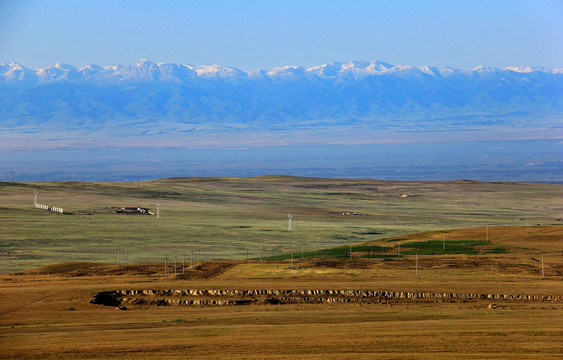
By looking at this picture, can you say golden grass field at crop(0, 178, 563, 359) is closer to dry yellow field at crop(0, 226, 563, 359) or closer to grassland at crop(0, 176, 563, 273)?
dry yellow field at crop(0, 226, 563, 359)

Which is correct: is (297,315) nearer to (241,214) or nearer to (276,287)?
(276,287)

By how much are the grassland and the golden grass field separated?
39 cm

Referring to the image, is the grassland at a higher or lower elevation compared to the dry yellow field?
higher

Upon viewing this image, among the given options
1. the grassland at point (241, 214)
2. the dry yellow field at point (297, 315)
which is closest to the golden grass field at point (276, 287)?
the dry yellow field at point (297, 315)

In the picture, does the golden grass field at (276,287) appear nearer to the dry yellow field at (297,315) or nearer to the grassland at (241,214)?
the dry yellow field at (297,315)

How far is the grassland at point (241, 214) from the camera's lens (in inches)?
2761

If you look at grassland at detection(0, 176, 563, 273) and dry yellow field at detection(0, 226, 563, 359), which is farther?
grassland at detection(0, 176, 563, 273)

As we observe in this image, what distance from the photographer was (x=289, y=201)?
4889 inches

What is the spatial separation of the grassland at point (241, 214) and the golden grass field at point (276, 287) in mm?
392

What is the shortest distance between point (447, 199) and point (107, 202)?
52754 mm

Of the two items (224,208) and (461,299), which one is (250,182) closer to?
(224,208)

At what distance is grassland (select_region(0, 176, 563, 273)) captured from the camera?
7012 centimetres

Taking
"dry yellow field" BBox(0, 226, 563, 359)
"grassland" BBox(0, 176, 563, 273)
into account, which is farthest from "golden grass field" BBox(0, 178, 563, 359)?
"grassland" BBox(0, 176, 563, 273)

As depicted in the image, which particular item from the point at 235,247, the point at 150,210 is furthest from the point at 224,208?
the point at 235,247
